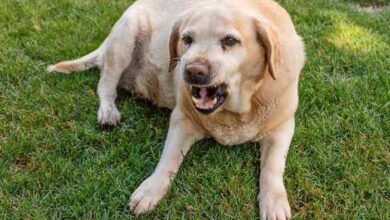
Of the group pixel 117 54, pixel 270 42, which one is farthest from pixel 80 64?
pixel 270 42

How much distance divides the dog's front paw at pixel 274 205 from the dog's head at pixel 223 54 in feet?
1.73

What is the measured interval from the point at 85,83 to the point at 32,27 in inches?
40.5

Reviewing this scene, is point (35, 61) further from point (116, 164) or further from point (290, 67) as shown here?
point (290, 67)

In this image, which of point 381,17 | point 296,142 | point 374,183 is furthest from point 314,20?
point 374,183

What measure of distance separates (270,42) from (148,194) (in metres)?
1.01

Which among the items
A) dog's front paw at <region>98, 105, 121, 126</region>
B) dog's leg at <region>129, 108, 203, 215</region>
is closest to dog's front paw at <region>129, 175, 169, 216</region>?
dog's leg at <region>129, 108, 203, 215</region>

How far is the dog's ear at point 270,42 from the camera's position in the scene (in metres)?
2.93

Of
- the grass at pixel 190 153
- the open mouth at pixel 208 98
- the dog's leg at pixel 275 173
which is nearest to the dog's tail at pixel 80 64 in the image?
the grass at pixel 190 153

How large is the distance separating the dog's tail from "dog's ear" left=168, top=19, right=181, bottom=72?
3.11 feet

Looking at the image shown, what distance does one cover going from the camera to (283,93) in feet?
10.6

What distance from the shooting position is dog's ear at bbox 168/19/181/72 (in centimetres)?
324

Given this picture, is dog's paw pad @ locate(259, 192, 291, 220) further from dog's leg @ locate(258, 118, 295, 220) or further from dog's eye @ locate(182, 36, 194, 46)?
dog's eye @ locate(182, 36, 194, 46)

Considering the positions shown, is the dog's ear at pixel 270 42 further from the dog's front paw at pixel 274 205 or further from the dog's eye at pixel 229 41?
the dog's front paw at pixel 274 205

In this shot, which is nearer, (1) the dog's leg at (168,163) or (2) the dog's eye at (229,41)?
(2) the dog's eye at (229,41)
